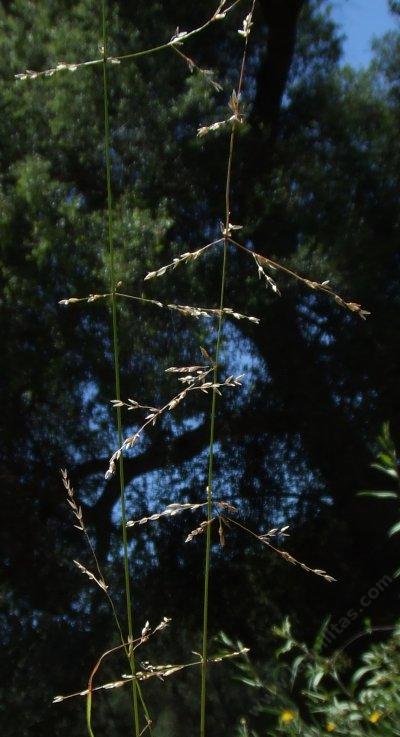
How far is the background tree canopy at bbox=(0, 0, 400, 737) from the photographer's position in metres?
3.89

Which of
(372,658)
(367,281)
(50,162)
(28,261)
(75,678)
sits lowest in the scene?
(372,658)

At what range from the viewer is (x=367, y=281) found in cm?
410

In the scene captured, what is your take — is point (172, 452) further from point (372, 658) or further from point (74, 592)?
point (372, 658)

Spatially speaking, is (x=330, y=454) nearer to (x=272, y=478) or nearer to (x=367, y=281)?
(x=272, y=478)

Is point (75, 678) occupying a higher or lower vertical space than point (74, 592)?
lower

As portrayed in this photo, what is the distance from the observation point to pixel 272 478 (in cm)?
414

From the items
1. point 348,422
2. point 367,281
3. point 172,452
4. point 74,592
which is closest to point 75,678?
point 74,592

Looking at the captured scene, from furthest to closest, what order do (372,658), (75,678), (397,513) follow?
(397,513), (75,678), (372,658)

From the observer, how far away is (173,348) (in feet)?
13.0

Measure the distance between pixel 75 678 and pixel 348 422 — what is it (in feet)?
5.09

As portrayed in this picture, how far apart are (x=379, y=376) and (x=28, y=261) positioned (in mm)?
1581

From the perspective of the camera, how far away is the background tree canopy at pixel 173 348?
3.89 meters

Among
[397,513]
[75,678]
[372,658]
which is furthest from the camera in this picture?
[397,513]

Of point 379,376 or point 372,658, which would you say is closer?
point 372,658
